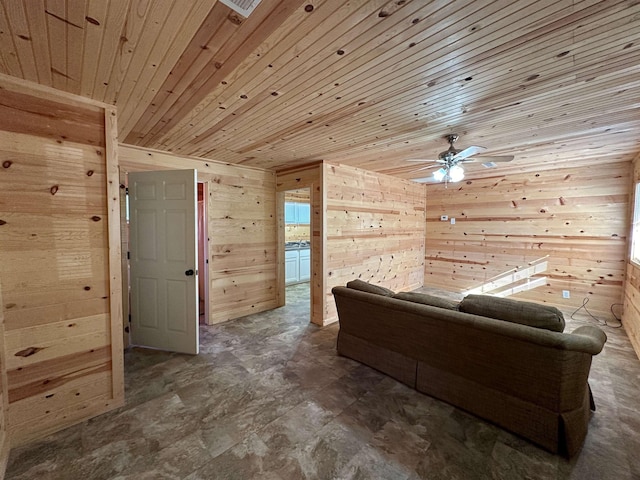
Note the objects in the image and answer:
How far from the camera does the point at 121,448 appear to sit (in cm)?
176

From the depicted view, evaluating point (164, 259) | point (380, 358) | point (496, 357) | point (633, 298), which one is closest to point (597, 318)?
point (633, 298)

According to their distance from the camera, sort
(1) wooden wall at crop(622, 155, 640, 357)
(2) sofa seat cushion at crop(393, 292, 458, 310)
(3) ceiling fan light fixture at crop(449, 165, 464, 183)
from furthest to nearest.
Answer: (1) wooden wall at crop(622, 155, 640, 357) → (3) ceiling fan light fixture at crop(449, 165, 464, 183) → (2) sofa seat cushion at crop(393, 292, 458, 310)

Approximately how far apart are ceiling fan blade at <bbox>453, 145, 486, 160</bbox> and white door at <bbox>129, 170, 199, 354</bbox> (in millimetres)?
2779

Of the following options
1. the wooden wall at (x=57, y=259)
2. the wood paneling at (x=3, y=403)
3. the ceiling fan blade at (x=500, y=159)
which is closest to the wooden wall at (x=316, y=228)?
the ceiling fan blade at (x=500, y=159)

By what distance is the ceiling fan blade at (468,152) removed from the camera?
8.09 ft

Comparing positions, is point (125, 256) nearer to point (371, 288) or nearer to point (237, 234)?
point (237, 234)

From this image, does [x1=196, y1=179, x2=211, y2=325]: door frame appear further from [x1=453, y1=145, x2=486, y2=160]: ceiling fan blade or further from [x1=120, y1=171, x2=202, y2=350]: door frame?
[x1=453, y1=145, x2=486, y2=160]: ceiling fan blade

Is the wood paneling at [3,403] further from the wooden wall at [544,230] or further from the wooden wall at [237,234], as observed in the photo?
the wooden wall at [544,230]

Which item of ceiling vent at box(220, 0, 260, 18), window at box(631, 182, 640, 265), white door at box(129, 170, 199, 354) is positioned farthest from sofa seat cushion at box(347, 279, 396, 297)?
window at box(631, 182, 640, 265)

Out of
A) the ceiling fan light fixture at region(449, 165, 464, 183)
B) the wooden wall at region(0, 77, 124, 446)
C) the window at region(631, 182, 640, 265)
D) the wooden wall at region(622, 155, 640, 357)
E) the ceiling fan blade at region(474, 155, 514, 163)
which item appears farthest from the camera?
the window at region(631, 182, 640, 265)

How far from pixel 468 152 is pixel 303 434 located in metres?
2.78

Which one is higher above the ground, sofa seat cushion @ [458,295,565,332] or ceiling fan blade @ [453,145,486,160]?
ceiling fan blade @ [453,145,486,160]

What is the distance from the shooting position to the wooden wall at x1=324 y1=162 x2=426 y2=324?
13.1ft

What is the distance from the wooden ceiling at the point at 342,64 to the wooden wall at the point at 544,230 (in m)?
1.92
